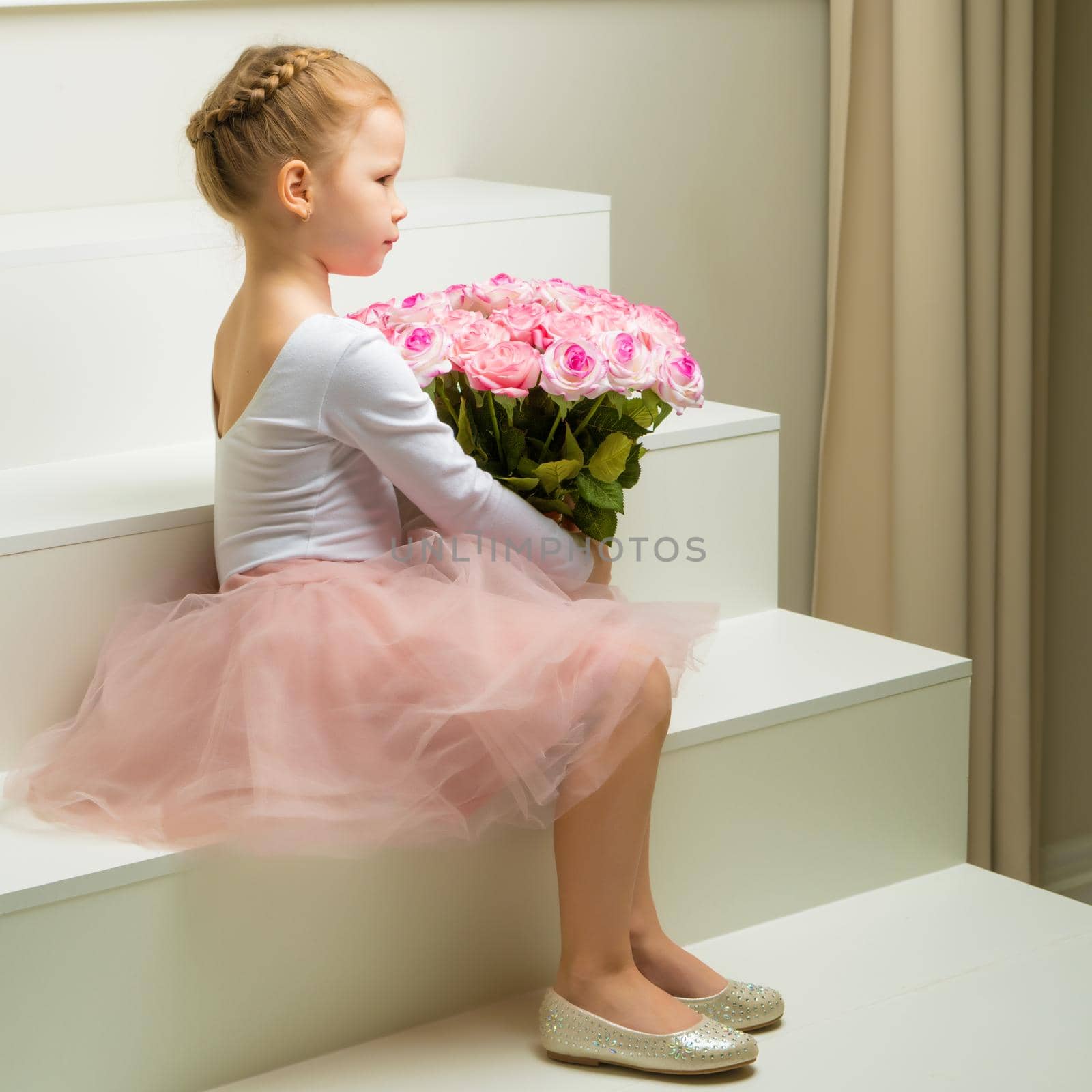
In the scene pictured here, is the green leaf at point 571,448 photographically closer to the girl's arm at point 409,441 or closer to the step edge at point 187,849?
the girl's arm at point 409,441

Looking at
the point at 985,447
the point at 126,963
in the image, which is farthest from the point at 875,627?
the point at 126,963

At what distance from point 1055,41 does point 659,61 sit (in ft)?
2.21

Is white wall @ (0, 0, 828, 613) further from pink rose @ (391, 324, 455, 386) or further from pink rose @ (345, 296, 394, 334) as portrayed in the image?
pink rose @ (391, 324, 455, 386)

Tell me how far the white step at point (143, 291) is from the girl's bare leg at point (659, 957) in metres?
0.73

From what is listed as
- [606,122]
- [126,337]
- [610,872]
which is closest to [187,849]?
[610,872]

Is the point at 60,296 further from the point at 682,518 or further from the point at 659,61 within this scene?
the point at 659,61

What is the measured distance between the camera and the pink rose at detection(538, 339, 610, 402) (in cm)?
126

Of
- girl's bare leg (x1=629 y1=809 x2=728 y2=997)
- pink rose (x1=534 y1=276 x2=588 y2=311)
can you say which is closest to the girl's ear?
pink rose (x1=534 y1=276 x2=588 y2=311)

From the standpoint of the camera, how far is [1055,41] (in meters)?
2.36

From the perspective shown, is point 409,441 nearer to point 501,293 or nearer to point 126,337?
point 501,293

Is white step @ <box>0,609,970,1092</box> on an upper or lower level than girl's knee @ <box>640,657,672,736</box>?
lower

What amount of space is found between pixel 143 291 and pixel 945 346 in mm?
1160

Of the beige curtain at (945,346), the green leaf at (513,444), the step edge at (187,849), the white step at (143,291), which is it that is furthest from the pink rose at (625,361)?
the beige curtain at (945,346)

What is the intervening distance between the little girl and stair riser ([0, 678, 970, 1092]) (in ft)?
0.18
